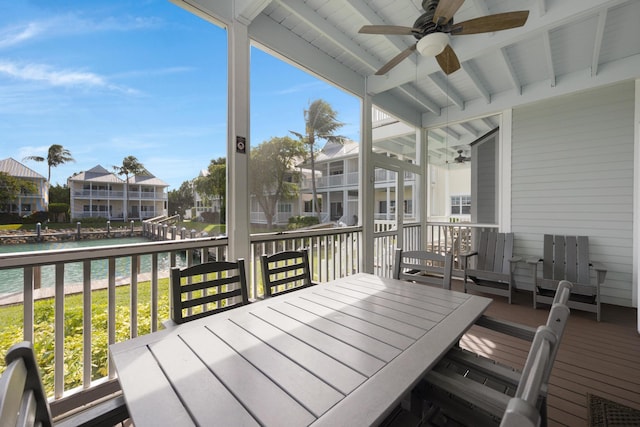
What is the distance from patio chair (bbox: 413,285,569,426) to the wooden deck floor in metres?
1.06

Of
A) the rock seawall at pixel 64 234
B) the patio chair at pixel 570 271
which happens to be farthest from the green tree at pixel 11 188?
the patio chair at pixel 570 271

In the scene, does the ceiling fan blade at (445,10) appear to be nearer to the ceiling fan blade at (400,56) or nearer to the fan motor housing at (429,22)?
the fan motor housing at (429,22)

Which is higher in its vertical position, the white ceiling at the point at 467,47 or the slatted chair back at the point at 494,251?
the white ceiling at the point at 467,47

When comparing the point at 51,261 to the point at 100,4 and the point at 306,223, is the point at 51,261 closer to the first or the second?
the point at 100,4

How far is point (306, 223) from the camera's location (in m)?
3.45

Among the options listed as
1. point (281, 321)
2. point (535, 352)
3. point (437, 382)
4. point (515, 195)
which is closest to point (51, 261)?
point (281, 321)

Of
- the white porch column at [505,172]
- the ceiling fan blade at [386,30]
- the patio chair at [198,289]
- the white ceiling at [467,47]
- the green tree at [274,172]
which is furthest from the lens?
the white porch column at [505,172]

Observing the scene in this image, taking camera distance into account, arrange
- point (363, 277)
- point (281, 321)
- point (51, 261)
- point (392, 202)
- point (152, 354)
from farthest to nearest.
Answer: point (392, 202), point (363, 277), point (51, 261), point (281, 321), point (152, 354)

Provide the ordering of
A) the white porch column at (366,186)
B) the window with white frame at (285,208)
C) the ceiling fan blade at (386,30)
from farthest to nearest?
the white porch column at (366,186) → the window with white frame at (285,208) → the ceiling fan blade at (386,30)

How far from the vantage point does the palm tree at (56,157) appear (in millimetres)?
1772

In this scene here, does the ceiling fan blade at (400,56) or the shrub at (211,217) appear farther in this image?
the shrub at (211,217)

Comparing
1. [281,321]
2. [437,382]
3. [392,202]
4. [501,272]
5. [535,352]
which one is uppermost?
[392,202]

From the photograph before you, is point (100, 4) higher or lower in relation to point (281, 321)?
higher

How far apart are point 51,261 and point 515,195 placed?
5.72m
